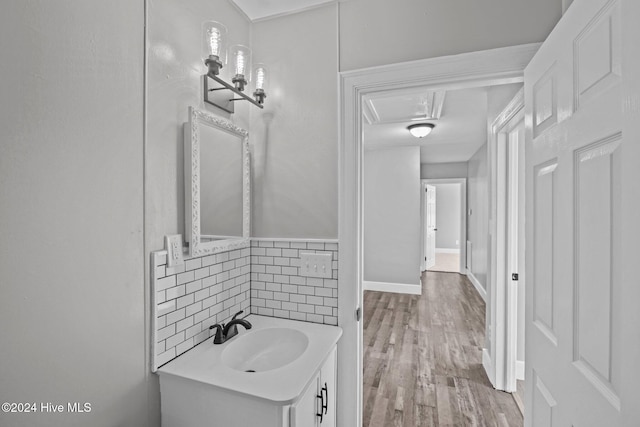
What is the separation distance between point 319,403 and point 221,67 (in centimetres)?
143

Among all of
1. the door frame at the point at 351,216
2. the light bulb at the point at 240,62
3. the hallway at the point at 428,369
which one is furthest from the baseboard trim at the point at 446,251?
the light bulb at the point at 240,62

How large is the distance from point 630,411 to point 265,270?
1.40m

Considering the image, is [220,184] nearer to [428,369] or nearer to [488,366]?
[428,369]

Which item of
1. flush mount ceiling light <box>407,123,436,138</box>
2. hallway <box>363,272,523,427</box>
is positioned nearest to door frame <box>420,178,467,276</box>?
hallway <box>363,272,523,427</box>

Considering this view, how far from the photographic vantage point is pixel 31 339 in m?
0.73

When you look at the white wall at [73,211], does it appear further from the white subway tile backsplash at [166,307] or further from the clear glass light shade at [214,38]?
the clear glass light shade at [214,38]

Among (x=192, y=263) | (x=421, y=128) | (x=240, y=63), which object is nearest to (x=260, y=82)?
(x=240, y=63)

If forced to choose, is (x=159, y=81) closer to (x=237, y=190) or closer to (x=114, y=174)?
(x=114, y=174)

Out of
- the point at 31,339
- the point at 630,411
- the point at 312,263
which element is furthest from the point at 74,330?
the point at 630,411

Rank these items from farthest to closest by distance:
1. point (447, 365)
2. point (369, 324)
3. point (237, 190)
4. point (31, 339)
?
point (369, 324) < point (447, 365) < point (237, 190) < point (31, 339)

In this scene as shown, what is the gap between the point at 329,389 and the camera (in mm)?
1327

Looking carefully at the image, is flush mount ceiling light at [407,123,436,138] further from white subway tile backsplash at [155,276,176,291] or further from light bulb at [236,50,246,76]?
white subway tile backsplash at [155,276,176,291]

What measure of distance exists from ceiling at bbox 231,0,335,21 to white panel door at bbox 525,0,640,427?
1.09m

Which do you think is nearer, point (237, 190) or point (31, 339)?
point (31, 339)
